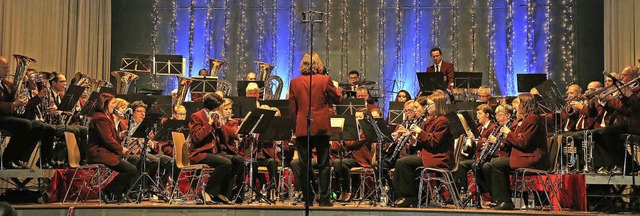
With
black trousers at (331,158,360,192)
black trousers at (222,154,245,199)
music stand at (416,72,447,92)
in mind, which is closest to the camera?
black trousers at (222,154,245,199)

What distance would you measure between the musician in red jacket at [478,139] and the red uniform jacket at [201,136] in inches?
119

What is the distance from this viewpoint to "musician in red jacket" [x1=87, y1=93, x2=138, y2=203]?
9945 mm

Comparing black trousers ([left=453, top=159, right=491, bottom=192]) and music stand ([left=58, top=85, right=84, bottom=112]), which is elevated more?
music stand ([left=58, top=85, right=84, bottom=112])

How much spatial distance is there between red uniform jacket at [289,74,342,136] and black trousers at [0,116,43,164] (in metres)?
3.21

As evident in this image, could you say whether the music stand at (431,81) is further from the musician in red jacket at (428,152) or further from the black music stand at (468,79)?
the musician in red jacket at (428,152)

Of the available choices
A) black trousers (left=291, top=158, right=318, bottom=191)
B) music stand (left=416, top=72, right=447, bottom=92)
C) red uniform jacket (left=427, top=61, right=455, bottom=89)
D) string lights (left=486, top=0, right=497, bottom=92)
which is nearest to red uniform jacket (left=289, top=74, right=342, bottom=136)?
black trousers (left=291, top=158, right=318, bottom=191)

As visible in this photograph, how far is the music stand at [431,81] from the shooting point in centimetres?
1197

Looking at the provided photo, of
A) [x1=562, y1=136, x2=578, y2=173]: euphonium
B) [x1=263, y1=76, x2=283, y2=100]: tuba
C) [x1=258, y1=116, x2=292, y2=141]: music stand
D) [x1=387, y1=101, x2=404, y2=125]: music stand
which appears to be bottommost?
[x1=562, y1=136, x2=578, y2=173]: euphonium

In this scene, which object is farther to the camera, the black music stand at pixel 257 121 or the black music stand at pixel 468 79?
the black music stand at pixel 468 79

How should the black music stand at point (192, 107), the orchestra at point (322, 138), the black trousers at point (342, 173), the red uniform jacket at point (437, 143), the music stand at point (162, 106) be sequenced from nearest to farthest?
the orchestra at point (322, 138) → the red uniform jacket at point (437, 143) → the black trousers at point (342, 173) → the black music stand at point (192, 107) → the music stand at point (162, 106)

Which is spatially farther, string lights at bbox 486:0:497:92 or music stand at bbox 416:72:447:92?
string lights at bbox 486:0:497:92

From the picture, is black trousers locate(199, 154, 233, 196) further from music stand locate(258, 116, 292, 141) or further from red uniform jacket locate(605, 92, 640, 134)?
red uniform jacket locate(605, 92, 640, 134)

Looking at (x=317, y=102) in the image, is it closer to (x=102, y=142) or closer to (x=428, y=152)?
(x=428, y=152)

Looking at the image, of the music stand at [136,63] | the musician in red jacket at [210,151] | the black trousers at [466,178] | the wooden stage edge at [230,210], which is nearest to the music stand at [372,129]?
the wooden stage edge at [230,210]
